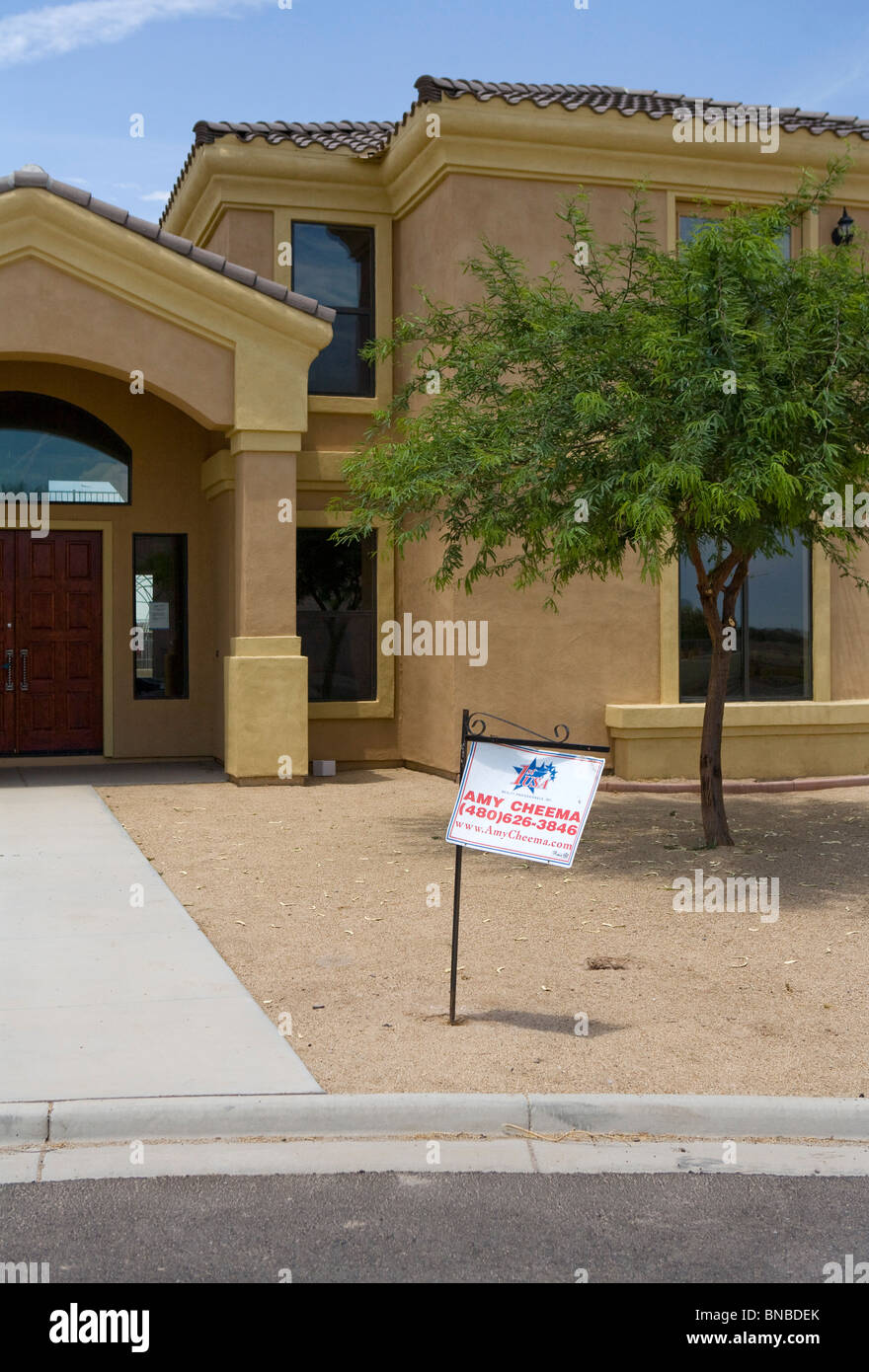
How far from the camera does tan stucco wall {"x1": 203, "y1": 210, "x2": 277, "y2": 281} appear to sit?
642 inches

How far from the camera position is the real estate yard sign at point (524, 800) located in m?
6.33

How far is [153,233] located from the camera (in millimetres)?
14227

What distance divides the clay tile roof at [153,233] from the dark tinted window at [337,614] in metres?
2.84

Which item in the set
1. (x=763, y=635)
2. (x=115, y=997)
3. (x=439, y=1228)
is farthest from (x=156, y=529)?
(x=439, y=1228)

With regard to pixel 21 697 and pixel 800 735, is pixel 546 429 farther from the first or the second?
pixel 21 697

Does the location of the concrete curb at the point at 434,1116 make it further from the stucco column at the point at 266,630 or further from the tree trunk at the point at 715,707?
the stucco column at the point at 266,630

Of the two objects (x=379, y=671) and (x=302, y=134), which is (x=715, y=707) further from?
(x=302, y=134)

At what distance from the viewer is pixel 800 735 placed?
15.8m

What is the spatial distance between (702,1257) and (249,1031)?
264 centimetres

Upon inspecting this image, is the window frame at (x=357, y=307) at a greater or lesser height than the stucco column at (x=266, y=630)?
greater

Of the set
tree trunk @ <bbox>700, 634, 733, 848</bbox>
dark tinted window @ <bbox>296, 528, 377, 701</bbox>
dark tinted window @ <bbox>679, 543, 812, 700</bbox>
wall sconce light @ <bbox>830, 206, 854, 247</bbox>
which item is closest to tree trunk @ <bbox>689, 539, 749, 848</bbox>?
tree trunk @ <bbox>700, 634, 733, 848</bbox>

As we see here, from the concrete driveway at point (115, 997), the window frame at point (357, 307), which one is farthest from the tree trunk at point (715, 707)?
the window frame at point (357, 307)
